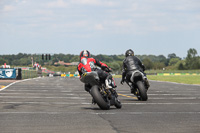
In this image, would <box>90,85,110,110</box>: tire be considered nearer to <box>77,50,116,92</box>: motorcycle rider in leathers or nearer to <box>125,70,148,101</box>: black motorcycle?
<box>77,50,116,92</box>: motorcycle rider in leathers

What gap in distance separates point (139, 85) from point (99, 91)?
420cm

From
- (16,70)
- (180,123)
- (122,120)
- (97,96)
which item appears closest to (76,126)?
(122,120)

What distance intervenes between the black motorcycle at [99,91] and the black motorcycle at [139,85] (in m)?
3.60

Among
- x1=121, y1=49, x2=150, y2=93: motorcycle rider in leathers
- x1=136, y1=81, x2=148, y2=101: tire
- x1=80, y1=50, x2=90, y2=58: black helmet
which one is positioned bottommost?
x1=136, y1=81, x2=148, y2=101: tire

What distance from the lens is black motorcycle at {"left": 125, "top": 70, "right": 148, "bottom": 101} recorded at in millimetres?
15693

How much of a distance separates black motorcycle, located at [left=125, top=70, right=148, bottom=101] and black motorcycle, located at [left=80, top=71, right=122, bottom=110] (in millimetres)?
3600

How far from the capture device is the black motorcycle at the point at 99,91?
1171 cm

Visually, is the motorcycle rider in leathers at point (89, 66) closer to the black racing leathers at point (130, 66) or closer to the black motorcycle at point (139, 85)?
the black motorcycle at point (139, 85)

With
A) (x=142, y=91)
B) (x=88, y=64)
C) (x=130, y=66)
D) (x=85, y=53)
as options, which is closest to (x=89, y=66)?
(x=88, y=64)

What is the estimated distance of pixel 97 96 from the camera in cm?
1168

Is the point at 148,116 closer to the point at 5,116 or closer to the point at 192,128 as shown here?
the point at 192,128

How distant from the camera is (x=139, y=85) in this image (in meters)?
15.9

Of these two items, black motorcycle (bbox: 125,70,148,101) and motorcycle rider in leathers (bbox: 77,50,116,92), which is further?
black motorcycle (bbox: 125,70,148,101)

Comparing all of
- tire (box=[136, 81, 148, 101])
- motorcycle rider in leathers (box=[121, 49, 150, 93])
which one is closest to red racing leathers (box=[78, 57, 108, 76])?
tire (box=[136, 81, 148, 101])
